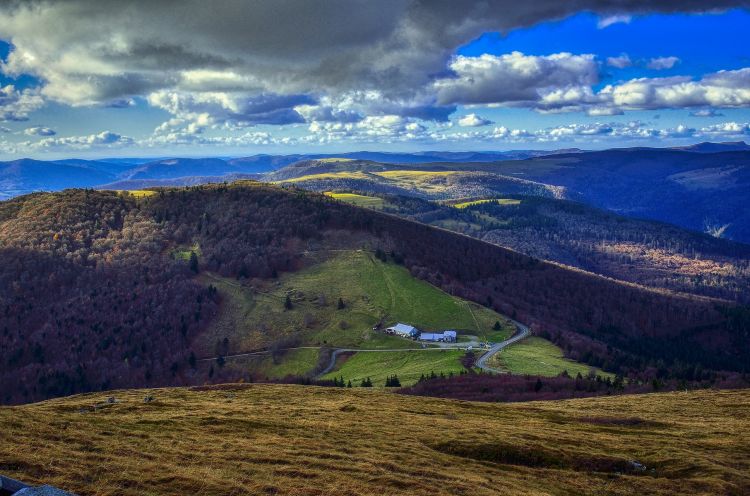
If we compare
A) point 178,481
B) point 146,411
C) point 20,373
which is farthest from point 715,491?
point 20,373

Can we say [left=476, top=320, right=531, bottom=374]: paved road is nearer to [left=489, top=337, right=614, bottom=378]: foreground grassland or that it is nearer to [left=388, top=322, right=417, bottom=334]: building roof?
[left=489, top=337, right=614, bottom=378]: foreground grassland

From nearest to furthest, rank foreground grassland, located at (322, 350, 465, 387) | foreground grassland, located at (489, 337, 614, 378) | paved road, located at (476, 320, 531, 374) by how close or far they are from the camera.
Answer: foreground grassland, located at (322, 350, 465, 387), paved road, located at (476, 320, 531, 374), foreground grassland, located at (489, 337, 614, 378)

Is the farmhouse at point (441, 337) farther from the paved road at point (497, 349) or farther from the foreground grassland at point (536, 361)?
the foreground grassland at point (536, 361)

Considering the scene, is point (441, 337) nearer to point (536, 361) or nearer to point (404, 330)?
point (404, 330)

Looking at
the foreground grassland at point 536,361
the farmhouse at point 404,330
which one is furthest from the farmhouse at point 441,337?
the foreground grassland at point 536,361

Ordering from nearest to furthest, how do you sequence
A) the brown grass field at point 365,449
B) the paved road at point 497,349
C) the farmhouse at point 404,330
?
the brown grass field at point 365,449 < the paved road at point 497,349 < the farmhouse at point 404,330

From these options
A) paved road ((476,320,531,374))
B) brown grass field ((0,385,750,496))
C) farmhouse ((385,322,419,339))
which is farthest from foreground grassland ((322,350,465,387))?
brown grass field ((0,385,750,496))

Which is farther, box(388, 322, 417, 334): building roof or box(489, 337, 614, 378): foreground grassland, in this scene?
box(388, 322, 417, 334): building roof
